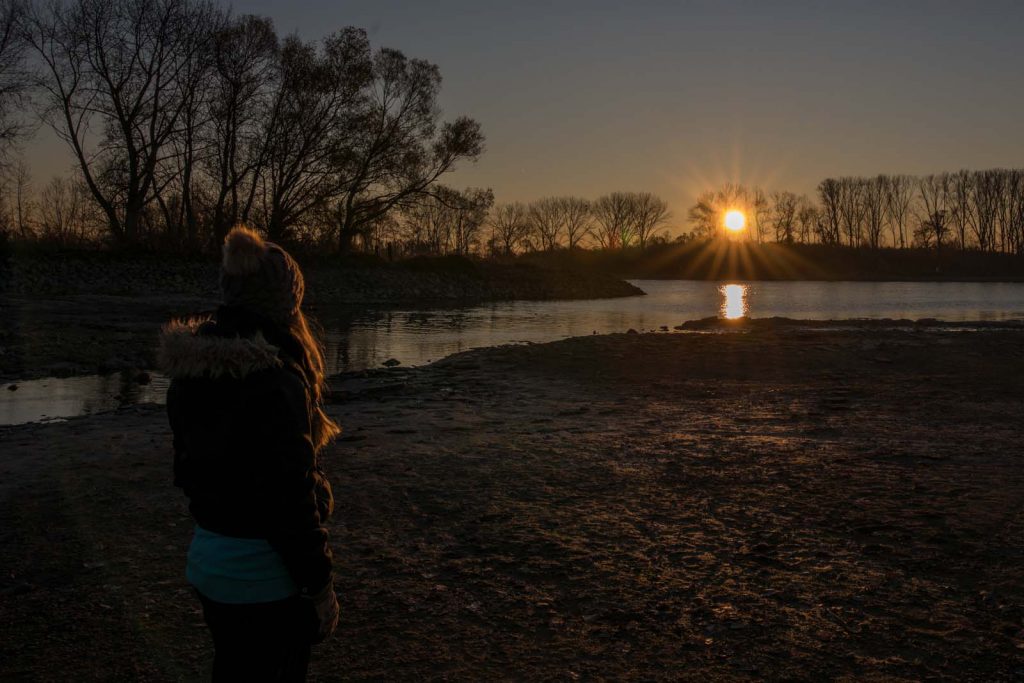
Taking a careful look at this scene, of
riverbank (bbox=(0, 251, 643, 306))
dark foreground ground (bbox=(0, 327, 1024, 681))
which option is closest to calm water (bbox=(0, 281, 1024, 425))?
dark foreground ground (bbox=(0, 327, 1024, 681))

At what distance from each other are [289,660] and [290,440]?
2.18ft

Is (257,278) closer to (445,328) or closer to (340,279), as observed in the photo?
(445,328)

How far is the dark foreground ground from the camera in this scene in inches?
158

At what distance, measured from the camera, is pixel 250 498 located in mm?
2504

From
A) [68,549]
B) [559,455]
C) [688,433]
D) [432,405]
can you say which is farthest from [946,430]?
[68,549]

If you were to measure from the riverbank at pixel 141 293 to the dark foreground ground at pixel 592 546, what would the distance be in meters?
6.65

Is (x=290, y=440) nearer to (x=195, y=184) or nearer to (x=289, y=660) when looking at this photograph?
(x=289, y=660)

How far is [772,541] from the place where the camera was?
553 cm

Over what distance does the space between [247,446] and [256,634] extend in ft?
1.79

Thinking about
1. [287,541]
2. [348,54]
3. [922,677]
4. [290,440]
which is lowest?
[922,677]

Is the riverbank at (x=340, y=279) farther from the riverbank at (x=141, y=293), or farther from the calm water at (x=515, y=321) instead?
the calm water at (x=515, y=321)

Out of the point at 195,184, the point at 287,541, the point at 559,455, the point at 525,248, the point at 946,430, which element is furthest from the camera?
the point at 525,248

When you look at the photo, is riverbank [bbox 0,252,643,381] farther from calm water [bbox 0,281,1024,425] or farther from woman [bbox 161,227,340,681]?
woman [bbox 161,227,340,681]

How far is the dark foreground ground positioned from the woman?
143cm
